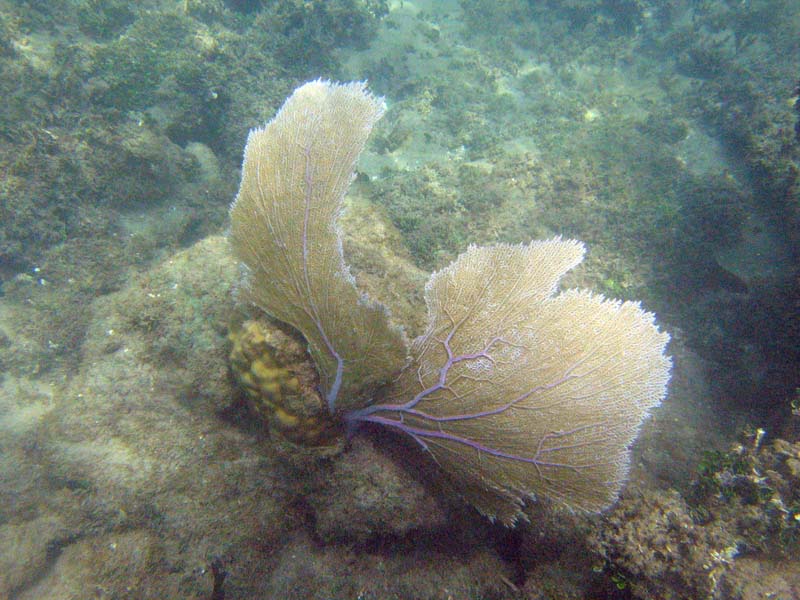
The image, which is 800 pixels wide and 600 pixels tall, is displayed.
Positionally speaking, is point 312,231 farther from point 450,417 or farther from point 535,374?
point 535,374

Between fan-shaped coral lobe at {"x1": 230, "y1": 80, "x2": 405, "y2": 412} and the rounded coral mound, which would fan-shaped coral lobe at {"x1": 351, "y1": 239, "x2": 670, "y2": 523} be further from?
the rounded coral mound

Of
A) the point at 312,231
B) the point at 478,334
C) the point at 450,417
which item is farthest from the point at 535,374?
the point at 312,231

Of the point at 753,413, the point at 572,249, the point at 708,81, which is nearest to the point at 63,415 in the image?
the point at 572,249

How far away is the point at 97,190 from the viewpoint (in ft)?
19.9

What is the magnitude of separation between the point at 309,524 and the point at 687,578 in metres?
3.18

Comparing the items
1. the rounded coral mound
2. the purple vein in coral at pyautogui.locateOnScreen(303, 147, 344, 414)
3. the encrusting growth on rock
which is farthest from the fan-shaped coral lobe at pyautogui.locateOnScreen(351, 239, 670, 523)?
the rounded coral mound

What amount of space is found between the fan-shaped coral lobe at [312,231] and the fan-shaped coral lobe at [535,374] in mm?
596

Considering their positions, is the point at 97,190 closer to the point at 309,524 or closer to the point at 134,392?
the point at 134,392

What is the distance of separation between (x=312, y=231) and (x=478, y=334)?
160cm

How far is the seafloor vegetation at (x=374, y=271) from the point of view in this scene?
127 inches

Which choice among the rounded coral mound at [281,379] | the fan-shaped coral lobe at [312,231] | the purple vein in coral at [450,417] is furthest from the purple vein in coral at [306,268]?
the purple vein in coral at [450,417]

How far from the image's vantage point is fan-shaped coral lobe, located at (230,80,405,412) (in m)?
2.83

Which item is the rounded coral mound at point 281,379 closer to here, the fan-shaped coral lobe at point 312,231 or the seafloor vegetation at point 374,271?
the fan-shaped coral lobe at point 312,231

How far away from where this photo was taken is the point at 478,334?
2.92 meters
